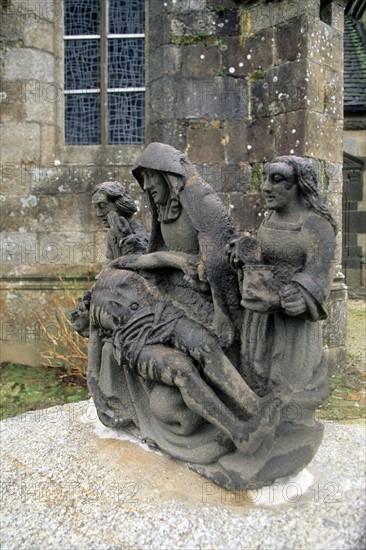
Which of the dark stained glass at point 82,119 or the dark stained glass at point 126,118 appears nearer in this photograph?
the dark stained glass at point 126,118

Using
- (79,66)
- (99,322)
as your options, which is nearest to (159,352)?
(99,322)

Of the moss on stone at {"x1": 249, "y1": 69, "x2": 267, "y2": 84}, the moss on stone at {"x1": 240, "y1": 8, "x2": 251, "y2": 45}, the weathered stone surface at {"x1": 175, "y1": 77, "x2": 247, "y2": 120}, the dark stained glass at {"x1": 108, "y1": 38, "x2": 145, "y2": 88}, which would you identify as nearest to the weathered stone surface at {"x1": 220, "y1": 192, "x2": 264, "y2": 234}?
the weathered stone surface at {"x1": 175, "y1": 77, "x2": 247, "y2": 120}

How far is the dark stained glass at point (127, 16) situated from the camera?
20.1 ft

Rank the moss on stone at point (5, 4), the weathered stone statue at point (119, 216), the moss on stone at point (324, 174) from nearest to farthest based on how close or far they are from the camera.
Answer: the weathered stone statue at point (119, 216), the moss on stone at point (324, 174), the moss on stone at point (5, 4)

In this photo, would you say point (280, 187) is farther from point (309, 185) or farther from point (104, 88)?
point (104, 88)

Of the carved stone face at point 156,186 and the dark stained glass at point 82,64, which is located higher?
the dark stained glass at point 82,64

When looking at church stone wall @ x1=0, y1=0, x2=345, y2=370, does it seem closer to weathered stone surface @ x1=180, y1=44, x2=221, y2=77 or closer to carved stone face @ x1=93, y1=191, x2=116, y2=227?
weathered stone surface @ x1=180, y1=44, x2=221, y2=77

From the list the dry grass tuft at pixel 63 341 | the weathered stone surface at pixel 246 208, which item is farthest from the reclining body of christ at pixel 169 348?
the weathered stone surface at pixel 246 208

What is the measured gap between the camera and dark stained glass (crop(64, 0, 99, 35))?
621 centimetres

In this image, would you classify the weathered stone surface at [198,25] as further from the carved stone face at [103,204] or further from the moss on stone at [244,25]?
the carved stone face at [103,204]

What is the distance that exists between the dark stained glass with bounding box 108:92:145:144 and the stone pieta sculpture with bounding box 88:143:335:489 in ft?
11.5

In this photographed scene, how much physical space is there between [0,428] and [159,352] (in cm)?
159

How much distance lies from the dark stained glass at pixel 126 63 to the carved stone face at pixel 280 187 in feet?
14.0

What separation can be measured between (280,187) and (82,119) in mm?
4557
